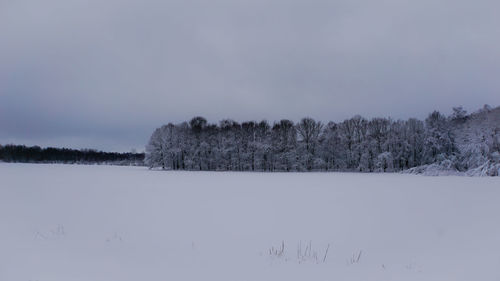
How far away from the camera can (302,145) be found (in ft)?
205

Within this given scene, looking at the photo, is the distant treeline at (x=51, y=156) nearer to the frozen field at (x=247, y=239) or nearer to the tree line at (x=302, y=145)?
the tree line at (x=302, y=145)

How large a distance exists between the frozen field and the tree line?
44.6 meters

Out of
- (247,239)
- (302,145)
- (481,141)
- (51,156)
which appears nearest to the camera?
(247,239)

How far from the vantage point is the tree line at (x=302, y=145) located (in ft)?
180

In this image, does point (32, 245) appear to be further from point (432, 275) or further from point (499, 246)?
point (499, 246)

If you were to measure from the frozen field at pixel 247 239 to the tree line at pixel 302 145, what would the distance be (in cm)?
4462

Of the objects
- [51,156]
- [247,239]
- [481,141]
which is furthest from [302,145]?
[51,156]

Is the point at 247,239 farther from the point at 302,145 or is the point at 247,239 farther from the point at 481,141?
the point at 302,145

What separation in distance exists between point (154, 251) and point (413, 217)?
9.86 metres

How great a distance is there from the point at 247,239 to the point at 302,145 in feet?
181

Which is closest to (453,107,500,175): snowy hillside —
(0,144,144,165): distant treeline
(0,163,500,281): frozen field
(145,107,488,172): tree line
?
(145,107,488,172): tree line

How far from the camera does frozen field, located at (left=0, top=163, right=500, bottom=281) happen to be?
19.8 feet

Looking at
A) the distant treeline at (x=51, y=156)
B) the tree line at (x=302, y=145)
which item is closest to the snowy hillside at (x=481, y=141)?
the tree line at (x=302, y=145)

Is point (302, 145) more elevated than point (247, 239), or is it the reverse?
point (302, 145)
